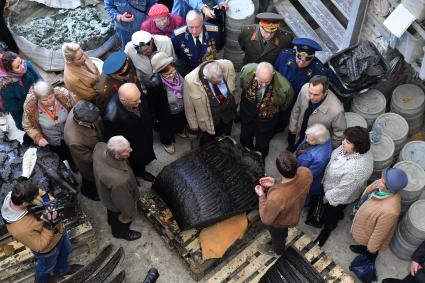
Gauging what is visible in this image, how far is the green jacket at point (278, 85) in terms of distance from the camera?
575 centimetres

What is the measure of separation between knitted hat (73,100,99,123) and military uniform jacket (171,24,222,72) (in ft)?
5.21

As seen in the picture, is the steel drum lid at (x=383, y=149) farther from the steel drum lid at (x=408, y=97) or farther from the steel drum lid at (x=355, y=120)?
the steel drum lid at (x=408, y=97)

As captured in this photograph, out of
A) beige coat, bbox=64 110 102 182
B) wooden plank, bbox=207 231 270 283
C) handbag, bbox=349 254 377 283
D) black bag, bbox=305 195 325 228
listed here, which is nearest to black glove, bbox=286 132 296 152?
black bag, bbox=305 195 325 228

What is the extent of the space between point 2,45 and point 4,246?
3.19m

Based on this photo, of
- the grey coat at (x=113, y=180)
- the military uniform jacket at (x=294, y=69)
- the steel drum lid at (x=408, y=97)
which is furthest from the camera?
the steel drum lid at (x=408, y=97)

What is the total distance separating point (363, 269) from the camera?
5.58 meters

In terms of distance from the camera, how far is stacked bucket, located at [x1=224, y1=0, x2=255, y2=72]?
682cm

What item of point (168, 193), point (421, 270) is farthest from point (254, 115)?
point (421, 270)

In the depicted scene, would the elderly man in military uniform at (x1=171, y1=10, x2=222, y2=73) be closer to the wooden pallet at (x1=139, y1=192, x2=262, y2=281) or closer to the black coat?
the black coat

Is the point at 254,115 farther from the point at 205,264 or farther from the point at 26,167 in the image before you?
the point at 26,167

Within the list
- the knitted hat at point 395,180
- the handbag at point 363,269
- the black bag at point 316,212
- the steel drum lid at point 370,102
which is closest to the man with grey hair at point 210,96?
the black bag at point 316,212

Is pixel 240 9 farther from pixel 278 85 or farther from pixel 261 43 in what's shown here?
pixel 278 85

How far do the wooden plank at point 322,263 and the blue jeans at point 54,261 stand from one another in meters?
2.76

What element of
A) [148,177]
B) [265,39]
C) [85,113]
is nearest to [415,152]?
[265,39]
